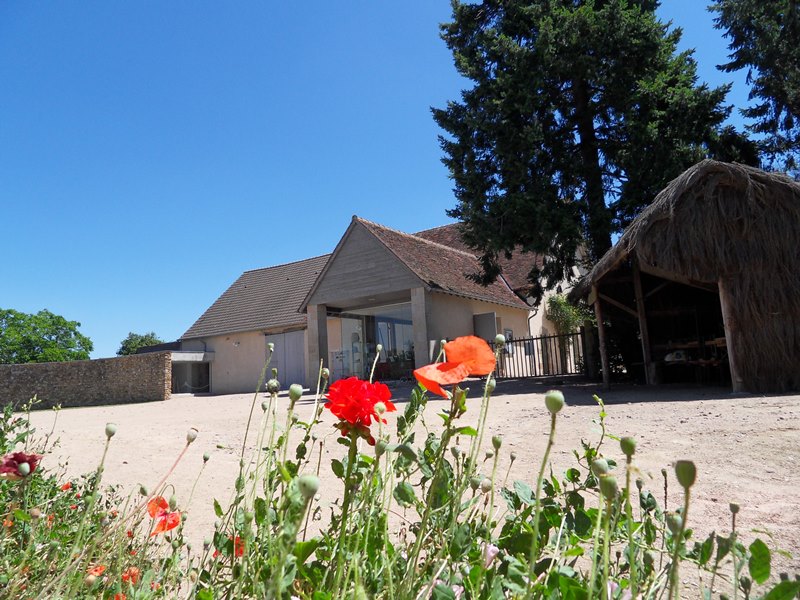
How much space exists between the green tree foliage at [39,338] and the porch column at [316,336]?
1566 inches

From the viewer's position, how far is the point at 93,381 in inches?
774

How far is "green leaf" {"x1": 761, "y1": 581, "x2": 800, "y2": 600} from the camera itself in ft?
2.51

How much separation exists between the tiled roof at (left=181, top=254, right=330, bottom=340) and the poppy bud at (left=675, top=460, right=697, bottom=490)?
20.1 metres

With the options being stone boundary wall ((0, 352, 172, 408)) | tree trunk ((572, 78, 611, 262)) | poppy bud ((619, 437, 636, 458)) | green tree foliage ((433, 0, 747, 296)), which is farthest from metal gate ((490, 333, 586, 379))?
poppy bud ((619, 437, 636, 458))

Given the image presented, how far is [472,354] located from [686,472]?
0.49m

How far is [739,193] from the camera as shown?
857cm

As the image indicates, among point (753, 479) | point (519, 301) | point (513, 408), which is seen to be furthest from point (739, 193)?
point (519, 301)

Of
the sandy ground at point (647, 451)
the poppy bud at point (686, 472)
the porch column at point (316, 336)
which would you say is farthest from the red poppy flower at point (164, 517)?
the porch column at point (316, 336)

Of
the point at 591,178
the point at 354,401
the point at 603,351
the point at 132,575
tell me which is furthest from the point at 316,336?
the point at 354,401

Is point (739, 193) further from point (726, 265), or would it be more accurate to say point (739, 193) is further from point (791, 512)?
point (791, 512)

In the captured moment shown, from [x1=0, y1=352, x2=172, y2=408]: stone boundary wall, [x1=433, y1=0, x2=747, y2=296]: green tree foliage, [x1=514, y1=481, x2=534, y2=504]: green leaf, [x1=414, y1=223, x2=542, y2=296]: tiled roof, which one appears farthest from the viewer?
[x1=414, y1=223, x2=542, y2=296]: tiled roof

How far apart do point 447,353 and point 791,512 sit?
9.11ft

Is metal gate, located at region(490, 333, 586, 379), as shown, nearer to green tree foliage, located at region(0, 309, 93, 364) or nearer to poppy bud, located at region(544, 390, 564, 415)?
poppy bud, located at region(544, 390, 564, 415)

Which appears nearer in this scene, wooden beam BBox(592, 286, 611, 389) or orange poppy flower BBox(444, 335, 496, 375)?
orange poppy flower BBox(444, 335, 496, 375)
